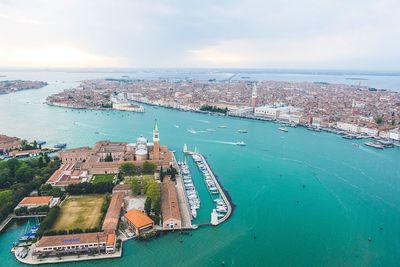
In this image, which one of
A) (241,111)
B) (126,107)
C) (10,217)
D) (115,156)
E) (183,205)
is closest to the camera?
(10,217)

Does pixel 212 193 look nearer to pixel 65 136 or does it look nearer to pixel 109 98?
pixel 65 136

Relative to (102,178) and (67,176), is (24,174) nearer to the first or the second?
(67,176)

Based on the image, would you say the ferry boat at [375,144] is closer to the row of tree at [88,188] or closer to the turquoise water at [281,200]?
the turquoise water at [281,200]

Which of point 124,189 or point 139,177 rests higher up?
point 124,189

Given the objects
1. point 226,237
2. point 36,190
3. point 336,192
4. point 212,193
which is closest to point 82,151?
point 36,190

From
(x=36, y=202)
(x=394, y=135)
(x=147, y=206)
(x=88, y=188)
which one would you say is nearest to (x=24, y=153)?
(x=88, y=188)

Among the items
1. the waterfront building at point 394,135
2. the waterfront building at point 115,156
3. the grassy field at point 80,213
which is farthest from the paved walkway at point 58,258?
the waterfront building at point 394,135

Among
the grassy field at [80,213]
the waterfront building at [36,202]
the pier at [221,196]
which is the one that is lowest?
the pier at [221,196]
